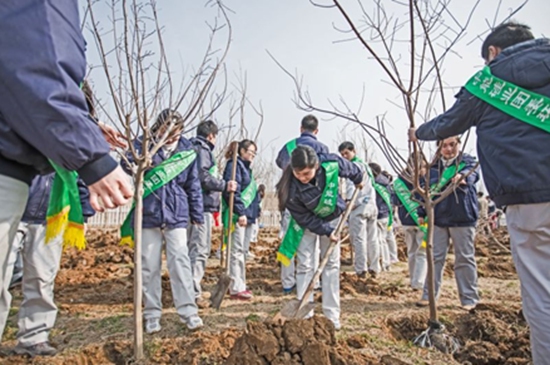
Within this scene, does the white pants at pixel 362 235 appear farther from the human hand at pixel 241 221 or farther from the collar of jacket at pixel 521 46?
the collar of jacket at pixel 521 46

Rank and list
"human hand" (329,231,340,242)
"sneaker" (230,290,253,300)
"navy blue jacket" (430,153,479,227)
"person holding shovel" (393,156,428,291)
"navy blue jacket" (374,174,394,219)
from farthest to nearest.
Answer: "navy blue jacket" (374,174,394,219)
"person holding shovel" (393,156,428,291)
"sneaker" (230,290,253,300)
"navy blue jacket" (430,153,479,227)
"human hand" (329,231,340,242)

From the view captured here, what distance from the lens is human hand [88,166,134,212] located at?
4.20ft

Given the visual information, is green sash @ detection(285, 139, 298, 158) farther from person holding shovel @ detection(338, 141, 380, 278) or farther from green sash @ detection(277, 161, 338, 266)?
green sash @ detection(277, 161, 338, 266)

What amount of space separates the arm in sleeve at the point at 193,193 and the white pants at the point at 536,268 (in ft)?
9.17

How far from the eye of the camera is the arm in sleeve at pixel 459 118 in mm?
2471

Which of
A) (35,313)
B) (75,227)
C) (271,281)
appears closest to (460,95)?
(75,227)

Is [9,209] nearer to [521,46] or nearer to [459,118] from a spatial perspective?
[459,118]

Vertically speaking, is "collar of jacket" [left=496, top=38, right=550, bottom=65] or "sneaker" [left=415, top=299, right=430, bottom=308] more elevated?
"collar of jacket" [left=496, top=38, right=550, bottom=65]

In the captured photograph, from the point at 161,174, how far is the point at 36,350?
166 centimetres

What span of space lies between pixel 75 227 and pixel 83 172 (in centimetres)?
178

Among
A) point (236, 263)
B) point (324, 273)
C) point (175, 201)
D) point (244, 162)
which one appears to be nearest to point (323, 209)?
point (324, 273)

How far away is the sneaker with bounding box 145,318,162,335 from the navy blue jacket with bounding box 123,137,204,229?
852 millimetres

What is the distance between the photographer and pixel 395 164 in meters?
3.59

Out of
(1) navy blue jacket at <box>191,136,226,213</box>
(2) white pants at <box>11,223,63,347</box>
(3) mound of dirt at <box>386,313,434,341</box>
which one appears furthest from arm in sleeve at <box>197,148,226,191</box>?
(3) mound of dirt at <box>386,313,434,341</box>
